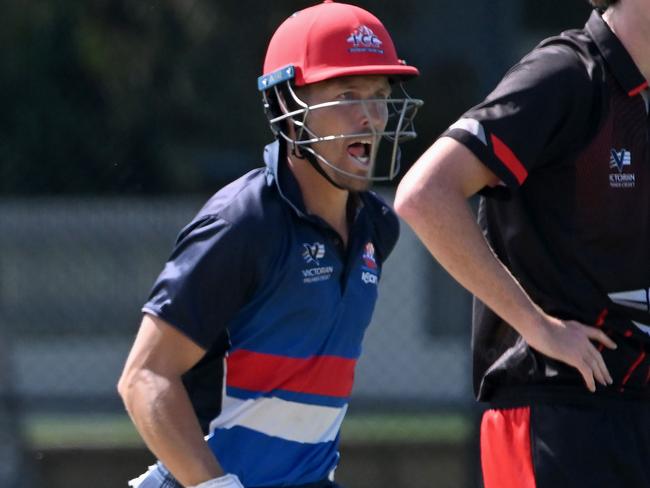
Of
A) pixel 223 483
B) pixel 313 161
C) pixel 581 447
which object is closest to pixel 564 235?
pixel 581 447

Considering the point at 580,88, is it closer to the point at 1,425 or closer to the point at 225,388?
the point at 225,388

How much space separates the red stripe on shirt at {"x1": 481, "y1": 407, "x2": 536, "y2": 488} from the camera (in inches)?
111

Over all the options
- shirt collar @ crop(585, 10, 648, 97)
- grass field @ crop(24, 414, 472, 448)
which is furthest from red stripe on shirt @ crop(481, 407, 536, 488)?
grass field @ crop(24, 414, 472, 448)

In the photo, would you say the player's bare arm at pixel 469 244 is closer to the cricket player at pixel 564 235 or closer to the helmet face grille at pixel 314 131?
the cricket player at pixel 564 235

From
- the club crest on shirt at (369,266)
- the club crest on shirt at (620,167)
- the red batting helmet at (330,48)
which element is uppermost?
the red batting helmet at (330,48)

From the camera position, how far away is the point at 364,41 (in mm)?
2926

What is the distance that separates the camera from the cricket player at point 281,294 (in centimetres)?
263

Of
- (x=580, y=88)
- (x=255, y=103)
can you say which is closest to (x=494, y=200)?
(x=580, y=88)

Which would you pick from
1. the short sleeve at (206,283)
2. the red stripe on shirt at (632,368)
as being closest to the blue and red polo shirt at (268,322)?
the short sleeve at (206,283)

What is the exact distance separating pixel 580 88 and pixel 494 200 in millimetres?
303

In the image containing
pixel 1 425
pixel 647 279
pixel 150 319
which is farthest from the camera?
pixel 1 425

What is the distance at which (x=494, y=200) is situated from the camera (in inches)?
113

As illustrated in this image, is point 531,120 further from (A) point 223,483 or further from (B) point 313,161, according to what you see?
(A) point 223,483

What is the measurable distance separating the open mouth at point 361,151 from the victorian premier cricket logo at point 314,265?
0.65 feet
